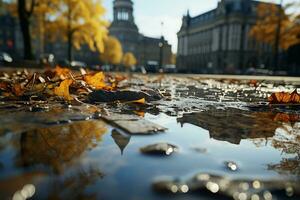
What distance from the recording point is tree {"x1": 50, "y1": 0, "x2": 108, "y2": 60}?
27078 mm

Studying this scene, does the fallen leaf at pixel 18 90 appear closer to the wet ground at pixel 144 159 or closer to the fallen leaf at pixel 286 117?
the wet ground at pixel 144 159

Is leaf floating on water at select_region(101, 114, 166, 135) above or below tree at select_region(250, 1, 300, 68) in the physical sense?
below

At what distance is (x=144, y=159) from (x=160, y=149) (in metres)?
0.14

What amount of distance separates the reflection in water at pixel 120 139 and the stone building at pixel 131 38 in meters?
86.8

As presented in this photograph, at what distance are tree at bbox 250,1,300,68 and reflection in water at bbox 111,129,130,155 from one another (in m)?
32.7

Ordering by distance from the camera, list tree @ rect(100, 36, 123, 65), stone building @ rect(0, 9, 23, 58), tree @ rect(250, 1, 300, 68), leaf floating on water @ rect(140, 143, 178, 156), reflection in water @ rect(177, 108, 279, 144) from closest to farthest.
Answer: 1. leaf floating on water @ rect(140, 143, 178, 156)
2. reflection in water @ rect(177, 108, 279, 144)
3. tree @ rect(250, 1, 300, 68)
4. stone building @ rect(0, 9, 23, 58)
5. tree @ rect(100, 36, 123, 65)

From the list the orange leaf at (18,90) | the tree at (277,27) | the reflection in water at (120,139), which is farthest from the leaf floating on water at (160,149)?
the tree at (277,27)

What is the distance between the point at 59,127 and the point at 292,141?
1.33 metres

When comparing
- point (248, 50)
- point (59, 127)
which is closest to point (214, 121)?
point (59, 127)

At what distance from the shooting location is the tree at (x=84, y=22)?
2708cm

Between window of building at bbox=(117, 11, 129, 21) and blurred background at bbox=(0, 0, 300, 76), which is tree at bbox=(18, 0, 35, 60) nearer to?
blurred background at bbox=(0, 0, 300, 76)

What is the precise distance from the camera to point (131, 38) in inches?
4055

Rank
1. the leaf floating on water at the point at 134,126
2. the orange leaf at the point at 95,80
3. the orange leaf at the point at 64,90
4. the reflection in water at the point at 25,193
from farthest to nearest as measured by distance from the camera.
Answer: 1. the orange leaf at the point at 95,80
2. the orange leaf at the point at 64,90
3. the leaf floating on water at the point at 134,126
4. the reflection in water at the point at 25,193

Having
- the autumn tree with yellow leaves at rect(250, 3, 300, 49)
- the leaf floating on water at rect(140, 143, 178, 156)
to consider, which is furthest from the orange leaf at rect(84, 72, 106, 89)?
the autumn tree with yellow leaves at rect(250, 3, 300, 49)
